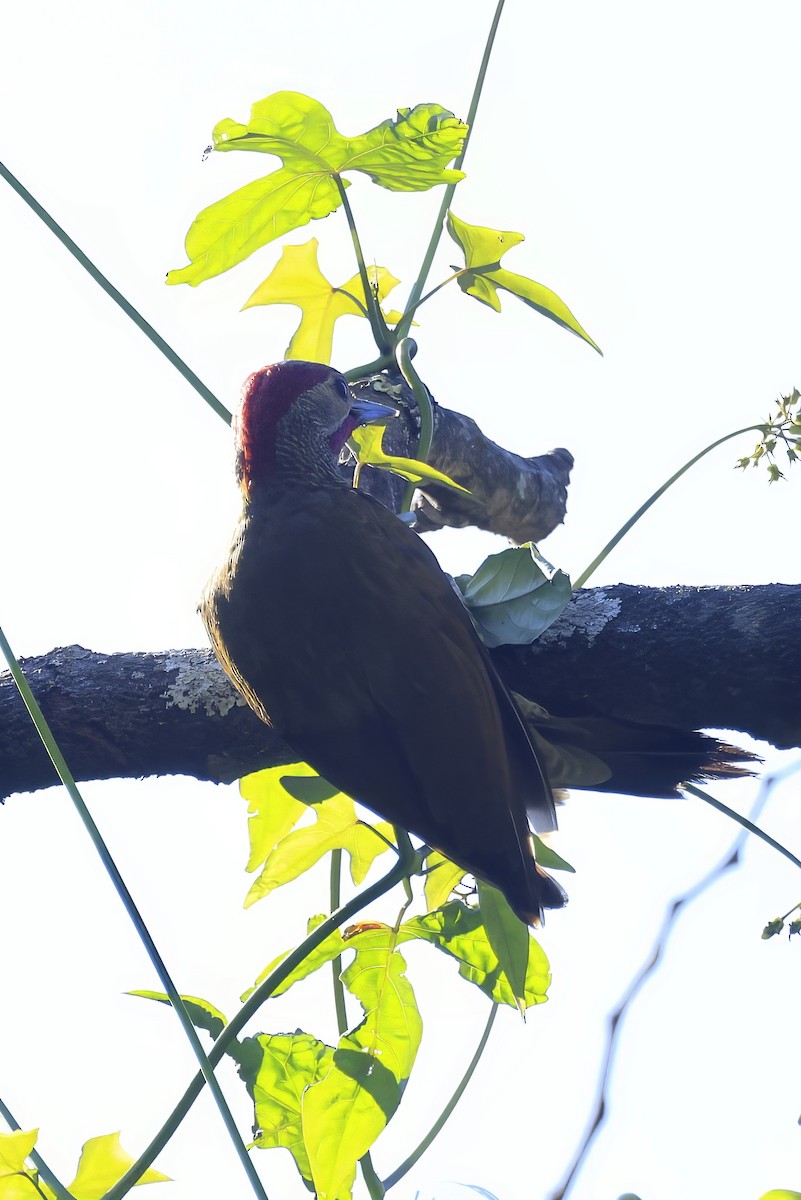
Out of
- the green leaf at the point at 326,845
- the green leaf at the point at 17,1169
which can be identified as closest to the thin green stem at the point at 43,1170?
the green leaf at the point at 17,1169

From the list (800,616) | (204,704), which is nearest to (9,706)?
(204,704)

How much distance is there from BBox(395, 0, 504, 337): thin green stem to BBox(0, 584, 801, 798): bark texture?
0.53m

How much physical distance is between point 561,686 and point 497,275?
69cm

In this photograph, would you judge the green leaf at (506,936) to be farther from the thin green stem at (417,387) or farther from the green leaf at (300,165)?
the green leaf at (300,165)

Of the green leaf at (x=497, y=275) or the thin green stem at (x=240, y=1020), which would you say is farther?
the green leaf at (x=497, y=275)

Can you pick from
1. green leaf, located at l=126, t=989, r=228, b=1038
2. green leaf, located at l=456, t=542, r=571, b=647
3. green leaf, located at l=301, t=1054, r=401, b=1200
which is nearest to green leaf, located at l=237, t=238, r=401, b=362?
green leaf, located at l=456, t=542, r=571, b=647

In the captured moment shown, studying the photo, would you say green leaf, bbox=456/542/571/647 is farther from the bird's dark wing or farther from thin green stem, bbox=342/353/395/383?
thin green stem, bbox=342/353/395/383

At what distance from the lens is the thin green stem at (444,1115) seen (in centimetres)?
173

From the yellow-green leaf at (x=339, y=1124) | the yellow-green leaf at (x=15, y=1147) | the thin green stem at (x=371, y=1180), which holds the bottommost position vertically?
the thin green stem at (x=371, y=1180)

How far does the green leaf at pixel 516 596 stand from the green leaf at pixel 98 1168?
0.90 metres

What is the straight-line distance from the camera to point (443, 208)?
6.59ft

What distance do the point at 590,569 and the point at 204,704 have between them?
66 cm

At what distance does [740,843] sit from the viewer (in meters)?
1.70

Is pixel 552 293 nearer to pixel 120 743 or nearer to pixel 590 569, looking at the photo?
pixel 590 569
